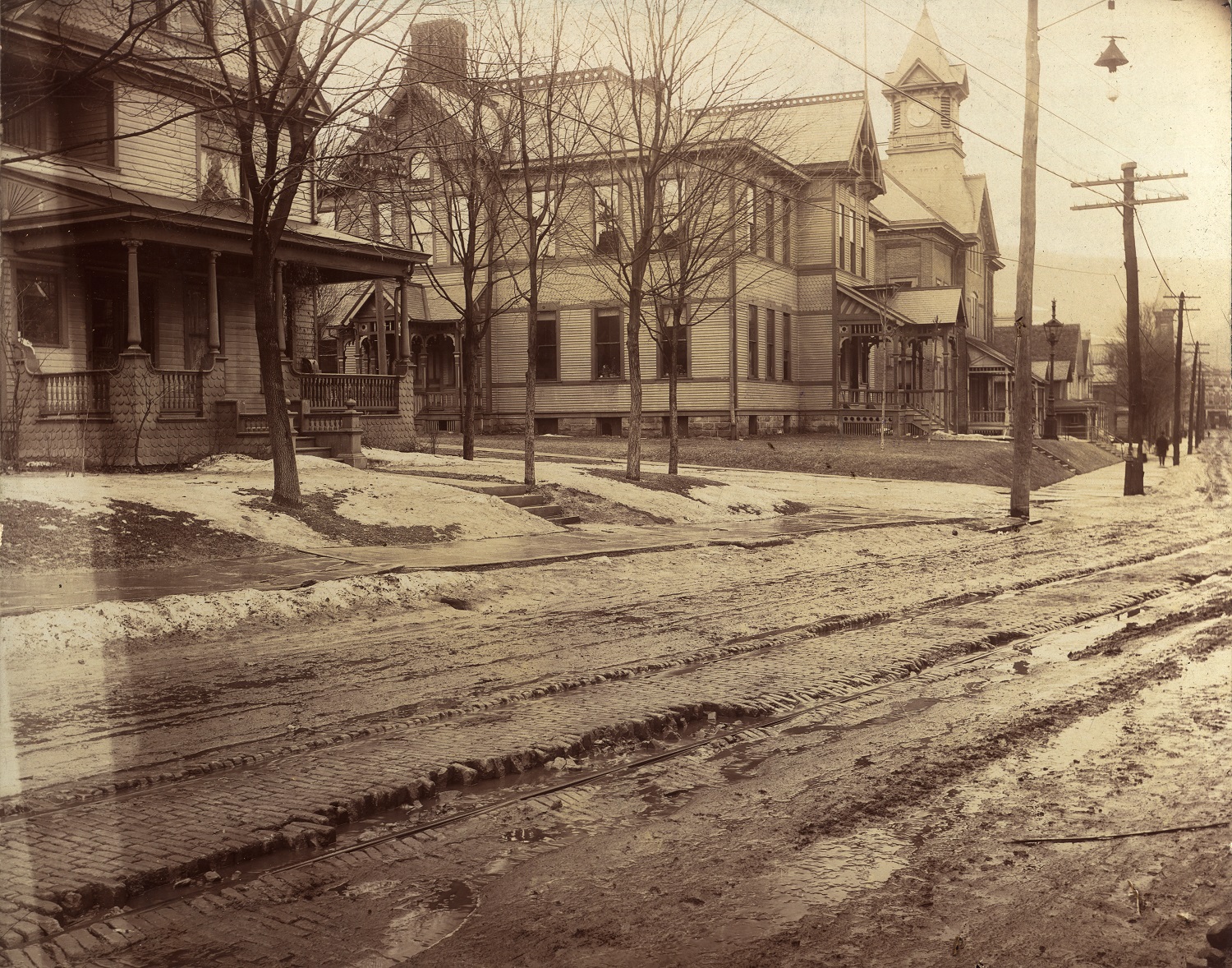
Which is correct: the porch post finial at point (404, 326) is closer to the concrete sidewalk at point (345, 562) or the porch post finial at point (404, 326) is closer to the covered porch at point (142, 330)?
the covered porch at point (142, 330)

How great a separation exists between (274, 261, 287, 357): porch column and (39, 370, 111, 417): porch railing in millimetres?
3067

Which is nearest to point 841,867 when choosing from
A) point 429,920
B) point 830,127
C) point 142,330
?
point 429,920

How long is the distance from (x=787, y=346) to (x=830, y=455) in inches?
375

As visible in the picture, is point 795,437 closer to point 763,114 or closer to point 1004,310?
point 763,114

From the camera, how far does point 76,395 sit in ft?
68.2

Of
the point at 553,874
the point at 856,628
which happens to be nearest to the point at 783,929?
the point at 553,874

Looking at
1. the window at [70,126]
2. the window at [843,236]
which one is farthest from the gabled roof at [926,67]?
the window at [70,126]

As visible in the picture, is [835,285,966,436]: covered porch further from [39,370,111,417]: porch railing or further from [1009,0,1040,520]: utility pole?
[39,370,111,417]: porch railing

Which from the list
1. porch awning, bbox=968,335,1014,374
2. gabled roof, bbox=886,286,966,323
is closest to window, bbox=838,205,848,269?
gabled roof, bbox=886,286,966,323

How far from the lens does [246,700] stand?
7.69m

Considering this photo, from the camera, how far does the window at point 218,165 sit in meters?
24.2

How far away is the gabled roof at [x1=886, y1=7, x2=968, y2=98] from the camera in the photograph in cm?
5769

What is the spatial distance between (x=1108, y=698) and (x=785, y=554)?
855 cm

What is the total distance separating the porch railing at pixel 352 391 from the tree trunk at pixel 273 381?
8208mm
